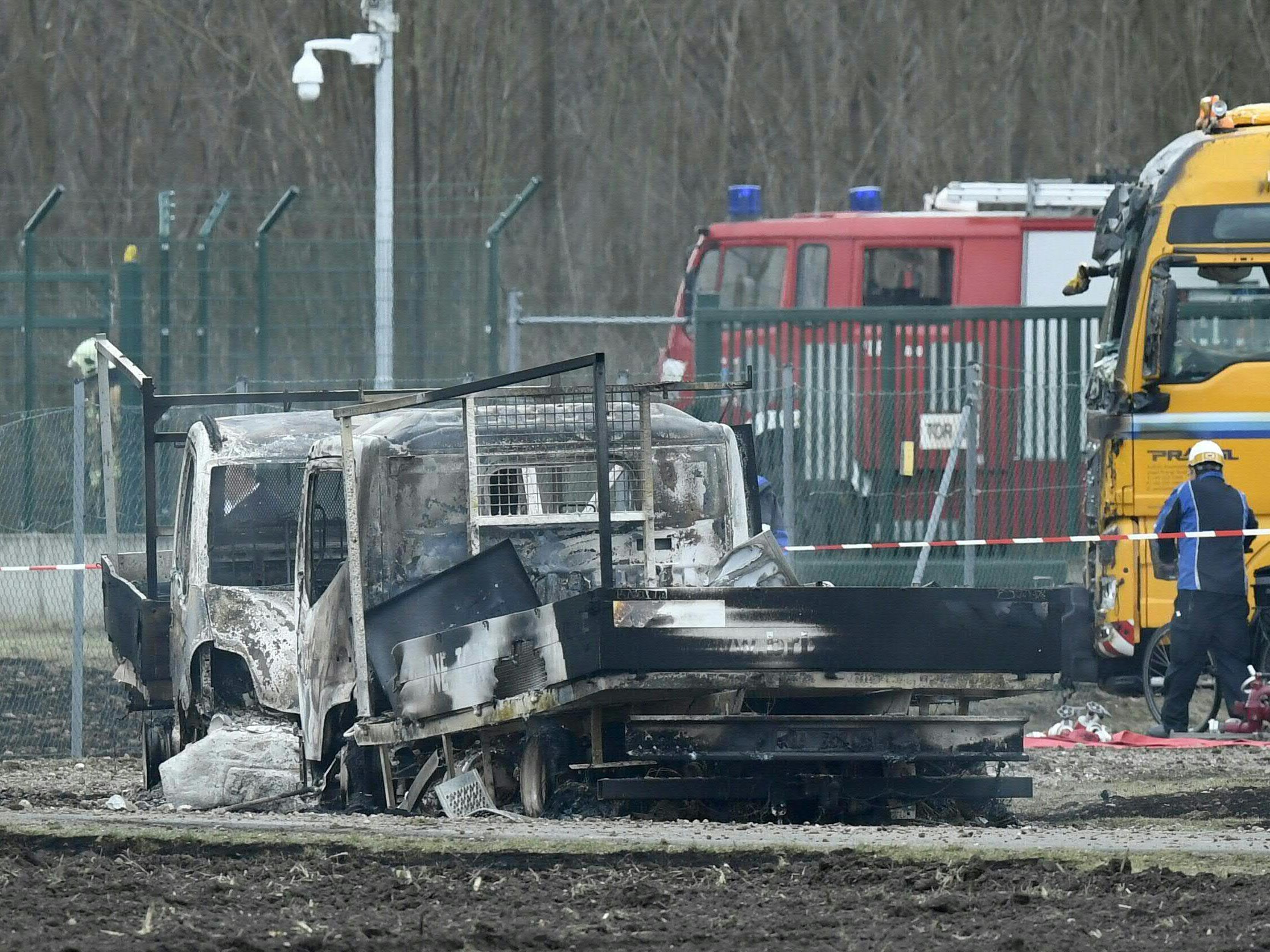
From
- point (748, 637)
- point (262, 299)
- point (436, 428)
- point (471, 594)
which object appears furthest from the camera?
point (262, 299)


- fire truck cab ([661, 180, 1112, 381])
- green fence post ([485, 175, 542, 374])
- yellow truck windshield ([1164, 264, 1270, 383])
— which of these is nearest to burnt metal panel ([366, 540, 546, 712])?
yellow truck windshield ([1164, 264, 1270, 383])

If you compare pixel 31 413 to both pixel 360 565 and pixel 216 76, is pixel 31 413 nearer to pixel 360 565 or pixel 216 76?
pixel 360 565

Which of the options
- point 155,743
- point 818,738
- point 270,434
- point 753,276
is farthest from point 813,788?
point 753,276

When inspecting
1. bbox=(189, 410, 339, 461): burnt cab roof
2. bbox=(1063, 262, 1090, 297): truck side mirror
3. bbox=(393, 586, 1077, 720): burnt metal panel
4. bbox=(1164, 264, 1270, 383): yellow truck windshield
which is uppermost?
bbox=(1063, 262, 1090, 297): truck side mirror

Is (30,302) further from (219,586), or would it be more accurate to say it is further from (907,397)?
(219,586)

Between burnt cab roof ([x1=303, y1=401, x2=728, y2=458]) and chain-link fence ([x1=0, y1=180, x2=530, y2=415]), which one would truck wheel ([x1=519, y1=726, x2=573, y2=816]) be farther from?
chain-link fence ([x1=0, y1=180, x2=530, y2=415])

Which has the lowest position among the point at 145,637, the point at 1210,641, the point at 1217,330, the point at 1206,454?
the point at 1210,641

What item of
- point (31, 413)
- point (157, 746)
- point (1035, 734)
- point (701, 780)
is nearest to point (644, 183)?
point (31, 413)

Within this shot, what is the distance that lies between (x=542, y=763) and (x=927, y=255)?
10427 millimetres

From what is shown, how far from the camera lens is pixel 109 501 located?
459 inches

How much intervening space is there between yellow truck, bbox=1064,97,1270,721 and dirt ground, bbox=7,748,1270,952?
470 cm

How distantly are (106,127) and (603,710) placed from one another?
978 inches

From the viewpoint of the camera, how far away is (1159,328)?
13281mm

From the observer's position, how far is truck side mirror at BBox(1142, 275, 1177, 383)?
13.2m
